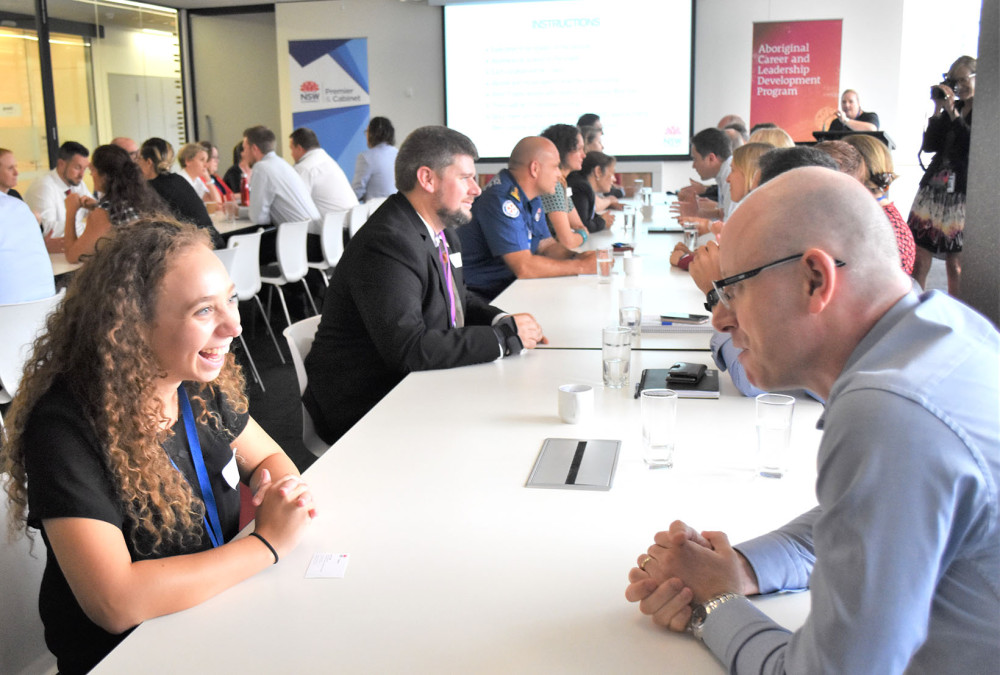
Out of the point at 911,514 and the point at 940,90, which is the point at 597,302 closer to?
the point at 911,514

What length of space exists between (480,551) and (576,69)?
1044 cm

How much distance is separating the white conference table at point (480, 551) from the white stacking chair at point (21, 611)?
1.28 feet

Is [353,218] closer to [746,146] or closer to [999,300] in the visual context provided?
[746,146]

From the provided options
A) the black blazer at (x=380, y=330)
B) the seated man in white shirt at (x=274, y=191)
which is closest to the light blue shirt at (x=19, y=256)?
the black blazer at (x=380, y=330)

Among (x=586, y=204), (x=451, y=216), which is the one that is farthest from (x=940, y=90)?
(x=451, y=216)

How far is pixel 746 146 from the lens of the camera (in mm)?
4266

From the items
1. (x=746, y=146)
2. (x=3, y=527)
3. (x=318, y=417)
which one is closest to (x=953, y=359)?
(x=3, y=527)

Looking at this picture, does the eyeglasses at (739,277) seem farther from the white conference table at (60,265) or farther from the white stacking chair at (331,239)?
the white stacking chair at (331,239)

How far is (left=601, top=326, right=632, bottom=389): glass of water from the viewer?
2.25m

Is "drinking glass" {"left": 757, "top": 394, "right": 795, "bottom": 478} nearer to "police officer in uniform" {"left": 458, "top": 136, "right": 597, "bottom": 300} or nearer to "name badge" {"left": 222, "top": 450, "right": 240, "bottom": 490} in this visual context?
"name badge" {"left": 222, "top": 450, "right": 240, "bottom": 490}

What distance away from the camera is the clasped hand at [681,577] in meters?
1.15

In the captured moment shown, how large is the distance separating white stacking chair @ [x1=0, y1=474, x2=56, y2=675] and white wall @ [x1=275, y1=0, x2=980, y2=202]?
1035 centimetres

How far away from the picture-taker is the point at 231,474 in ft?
5.35

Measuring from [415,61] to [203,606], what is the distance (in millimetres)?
A: 11118
